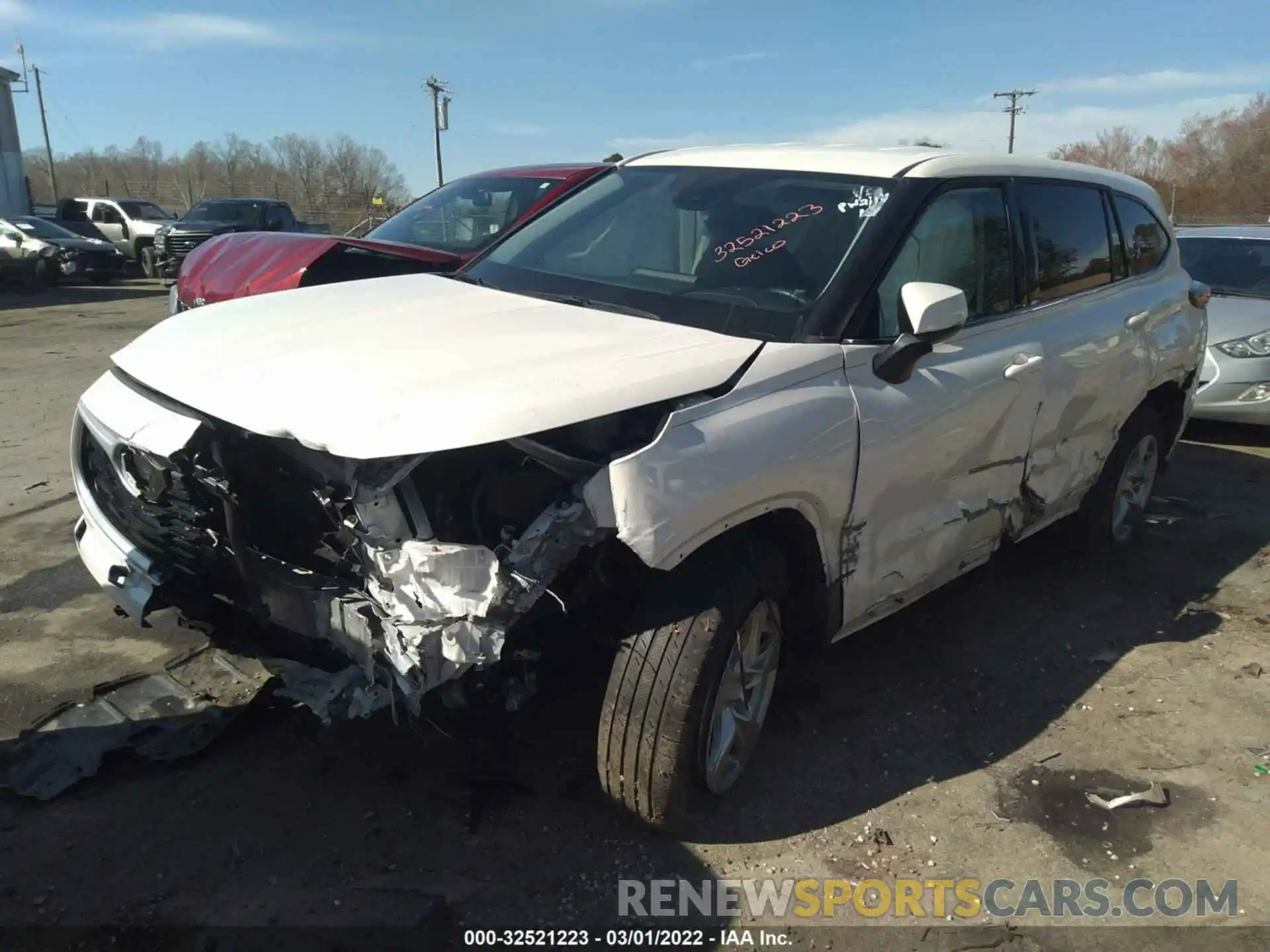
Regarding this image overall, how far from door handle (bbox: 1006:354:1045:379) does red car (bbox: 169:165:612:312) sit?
255cm

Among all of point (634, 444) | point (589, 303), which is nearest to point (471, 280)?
point (589, 303)

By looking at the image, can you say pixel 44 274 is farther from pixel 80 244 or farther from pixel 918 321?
pixel 918 321

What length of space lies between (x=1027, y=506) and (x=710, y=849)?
6.72 ft

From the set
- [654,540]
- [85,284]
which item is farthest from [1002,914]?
[85,284]

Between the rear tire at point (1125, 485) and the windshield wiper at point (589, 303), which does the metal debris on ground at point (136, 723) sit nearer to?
the windshield wiper at point (589, 303)

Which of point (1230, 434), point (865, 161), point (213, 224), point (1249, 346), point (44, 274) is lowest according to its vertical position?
point (1230, 434)

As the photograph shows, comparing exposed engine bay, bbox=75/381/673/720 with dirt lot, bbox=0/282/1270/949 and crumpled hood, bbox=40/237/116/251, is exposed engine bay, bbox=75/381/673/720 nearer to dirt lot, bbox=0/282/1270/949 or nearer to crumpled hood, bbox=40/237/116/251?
dirt lot, bbox=0/282/1270/949

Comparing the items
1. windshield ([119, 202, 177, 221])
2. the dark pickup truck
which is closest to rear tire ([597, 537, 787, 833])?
the dark pickup truck

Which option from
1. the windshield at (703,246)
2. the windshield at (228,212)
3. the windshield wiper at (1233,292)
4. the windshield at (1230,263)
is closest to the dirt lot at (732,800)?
the windshield at (703,246)

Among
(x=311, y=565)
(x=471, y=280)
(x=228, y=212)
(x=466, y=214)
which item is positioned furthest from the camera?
(x=228, y=212)

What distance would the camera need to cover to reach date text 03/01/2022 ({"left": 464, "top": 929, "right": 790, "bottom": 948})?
98.0 inches

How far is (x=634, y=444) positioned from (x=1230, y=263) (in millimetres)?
7828

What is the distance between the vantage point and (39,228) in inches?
749

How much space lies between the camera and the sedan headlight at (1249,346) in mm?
7336
